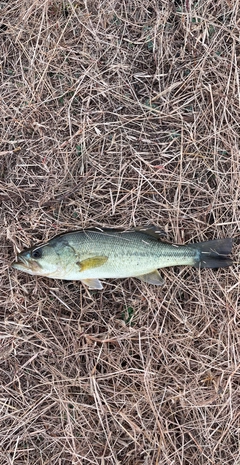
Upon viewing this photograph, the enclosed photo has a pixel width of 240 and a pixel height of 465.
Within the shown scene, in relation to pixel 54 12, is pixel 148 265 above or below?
below

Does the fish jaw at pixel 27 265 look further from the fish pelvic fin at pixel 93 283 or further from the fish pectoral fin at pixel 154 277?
the fish pectoral fin at pixel 154 277

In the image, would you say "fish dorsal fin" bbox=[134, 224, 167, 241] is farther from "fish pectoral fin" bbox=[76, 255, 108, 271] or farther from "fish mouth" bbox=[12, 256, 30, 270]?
"fish mouth" bbox=[12, 256, 30, 270]

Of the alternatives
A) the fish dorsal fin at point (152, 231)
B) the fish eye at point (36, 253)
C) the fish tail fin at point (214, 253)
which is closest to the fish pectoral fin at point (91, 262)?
the fish eye at point (36, 253)

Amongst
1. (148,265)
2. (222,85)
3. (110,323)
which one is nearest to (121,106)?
(222,85)

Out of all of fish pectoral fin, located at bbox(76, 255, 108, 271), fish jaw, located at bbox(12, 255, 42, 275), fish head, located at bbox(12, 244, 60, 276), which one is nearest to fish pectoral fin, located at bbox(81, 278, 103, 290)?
fish pectoral fin, located at bbox(76, 255, 108, 271)

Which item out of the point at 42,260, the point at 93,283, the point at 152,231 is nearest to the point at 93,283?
the point at 93,283

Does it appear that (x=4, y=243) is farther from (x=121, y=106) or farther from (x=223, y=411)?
(x=223, y=411)
